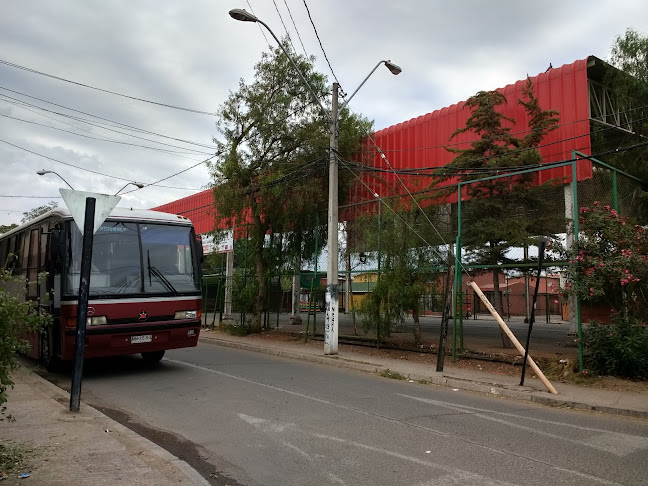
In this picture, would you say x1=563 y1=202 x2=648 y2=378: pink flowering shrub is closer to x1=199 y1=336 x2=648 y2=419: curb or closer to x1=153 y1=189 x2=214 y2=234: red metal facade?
x1=199 y1=336 x2=648 y2=419: curb

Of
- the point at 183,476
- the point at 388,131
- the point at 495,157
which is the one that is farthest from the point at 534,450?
the point at 388,131

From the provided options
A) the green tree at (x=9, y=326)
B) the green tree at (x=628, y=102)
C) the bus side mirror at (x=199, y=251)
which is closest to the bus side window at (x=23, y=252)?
the bus side mirror at (x=199, y=251)

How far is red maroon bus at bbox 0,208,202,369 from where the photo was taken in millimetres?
9273

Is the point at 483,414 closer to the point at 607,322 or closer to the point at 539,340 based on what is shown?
the point at 607,322

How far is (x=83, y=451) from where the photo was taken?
204 inches

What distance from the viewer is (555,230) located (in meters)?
13.3

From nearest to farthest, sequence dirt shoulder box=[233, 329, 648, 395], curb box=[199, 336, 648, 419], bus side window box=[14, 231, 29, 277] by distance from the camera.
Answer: curb box=[199, 336, 648, 419] → dirt shoulder box=[233, 329, 648, 395] → bus side window box=[14, 231, 29, 277]

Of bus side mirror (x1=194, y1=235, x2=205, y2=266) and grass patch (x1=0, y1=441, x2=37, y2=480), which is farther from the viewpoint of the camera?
bus side mirror (x1=194, y1=235, x2=205, y2=266)

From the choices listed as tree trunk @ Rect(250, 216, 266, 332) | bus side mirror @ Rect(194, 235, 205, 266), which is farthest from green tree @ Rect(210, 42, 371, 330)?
bus side mirror @ Rect(194, 235, 205, 266)

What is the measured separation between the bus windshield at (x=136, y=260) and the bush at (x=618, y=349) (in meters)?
8.36

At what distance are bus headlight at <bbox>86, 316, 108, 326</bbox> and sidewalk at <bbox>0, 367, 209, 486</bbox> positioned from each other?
2.01 m

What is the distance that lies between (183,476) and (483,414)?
4.88 meters

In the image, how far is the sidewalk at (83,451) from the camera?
4410 mm

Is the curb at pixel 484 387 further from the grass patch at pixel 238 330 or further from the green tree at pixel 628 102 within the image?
the green tree at pixel 628 102
